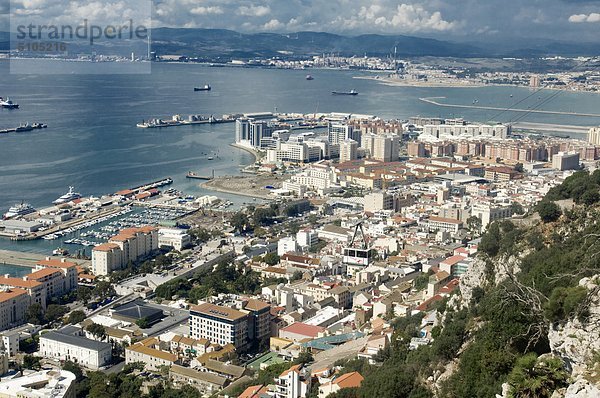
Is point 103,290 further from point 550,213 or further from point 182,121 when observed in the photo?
point 182,121

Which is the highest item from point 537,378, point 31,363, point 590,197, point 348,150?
point 590,197

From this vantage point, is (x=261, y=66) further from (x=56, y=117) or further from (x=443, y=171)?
(x=443, y=171)

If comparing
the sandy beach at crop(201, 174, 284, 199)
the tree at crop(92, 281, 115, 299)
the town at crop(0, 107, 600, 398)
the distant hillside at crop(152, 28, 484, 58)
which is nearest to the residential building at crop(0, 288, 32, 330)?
the town at crop(0, 107, 600, 398)

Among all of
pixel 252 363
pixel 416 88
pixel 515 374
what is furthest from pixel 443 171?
pixel 416 88

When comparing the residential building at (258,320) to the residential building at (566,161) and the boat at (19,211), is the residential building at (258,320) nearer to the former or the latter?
the boat at (19,211)

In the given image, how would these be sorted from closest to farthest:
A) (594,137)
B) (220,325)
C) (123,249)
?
(220,325)
(123,249)
(594,137)

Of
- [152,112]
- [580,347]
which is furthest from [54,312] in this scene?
[152,112]
